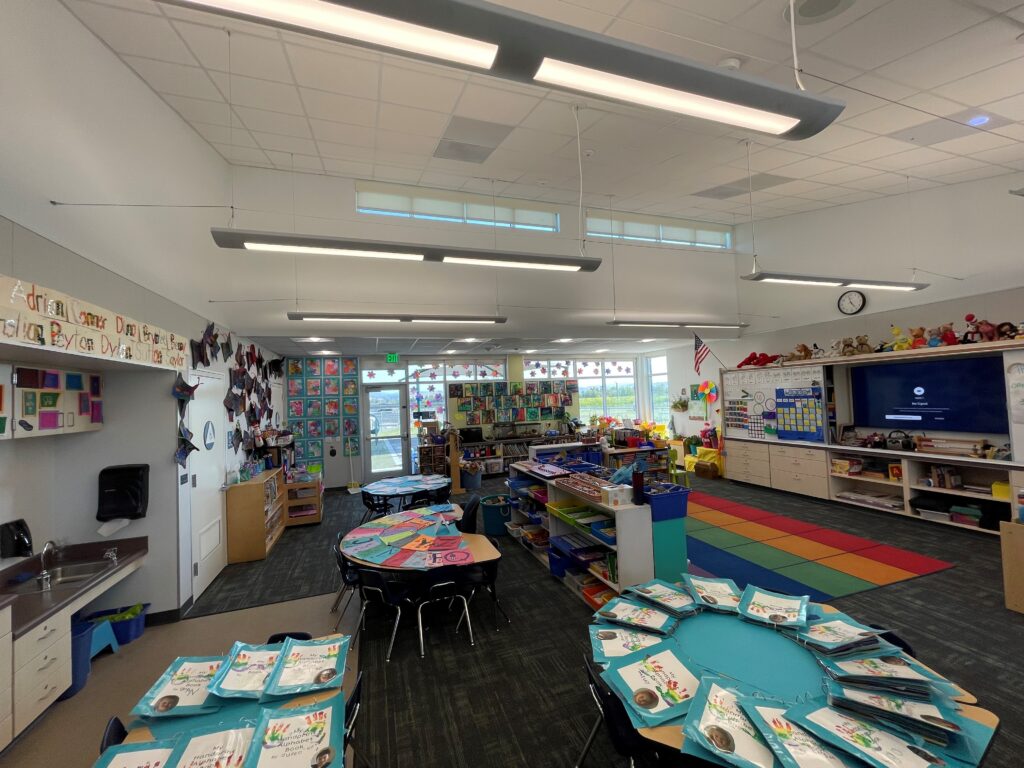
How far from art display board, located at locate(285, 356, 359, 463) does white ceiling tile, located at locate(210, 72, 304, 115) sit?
21.1ft

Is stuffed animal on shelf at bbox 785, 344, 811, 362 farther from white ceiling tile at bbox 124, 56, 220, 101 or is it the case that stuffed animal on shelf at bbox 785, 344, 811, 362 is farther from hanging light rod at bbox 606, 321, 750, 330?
white ceiling tile at bbox 124, 56, 220, 101

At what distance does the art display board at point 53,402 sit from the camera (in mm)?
3289

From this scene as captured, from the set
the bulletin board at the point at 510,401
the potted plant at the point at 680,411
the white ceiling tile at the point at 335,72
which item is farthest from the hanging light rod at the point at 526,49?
the potted plant at the point at 680,411

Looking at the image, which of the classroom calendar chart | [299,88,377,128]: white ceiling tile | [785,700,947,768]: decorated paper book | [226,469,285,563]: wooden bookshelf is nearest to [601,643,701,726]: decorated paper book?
[785,700,947,768]: decorated paper book

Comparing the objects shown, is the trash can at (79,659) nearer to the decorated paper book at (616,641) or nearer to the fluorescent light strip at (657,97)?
the decorated paper book at (616,641)

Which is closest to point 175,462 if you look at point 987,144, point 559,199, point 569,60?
point 569,60

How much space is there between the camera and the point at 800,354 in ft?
26.8

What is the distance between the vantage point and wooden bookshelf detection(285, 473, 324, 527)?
7.48m

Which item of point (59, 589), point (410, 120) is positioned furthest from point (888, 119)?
point (59, 589)

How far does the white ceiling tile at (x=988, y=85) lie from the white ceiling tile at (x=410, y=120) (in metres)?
5.04

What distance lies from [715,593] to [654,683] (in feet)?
3.41

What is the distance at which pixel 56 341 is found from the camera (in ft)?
8.58

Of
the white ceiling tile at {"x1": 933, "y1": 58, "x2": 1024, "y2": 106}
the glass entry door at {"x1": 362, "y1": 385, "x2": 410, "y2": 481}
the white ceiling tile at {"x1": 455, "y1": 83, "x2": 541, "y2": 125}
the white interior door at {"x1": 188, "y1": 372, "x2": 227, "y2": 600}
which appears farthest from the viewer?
the glass entry door at {"x1": 362, "y1": 385, "x2": 410, "y2": 481}

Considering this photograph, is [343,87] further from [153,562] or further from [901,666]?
[901,666]
